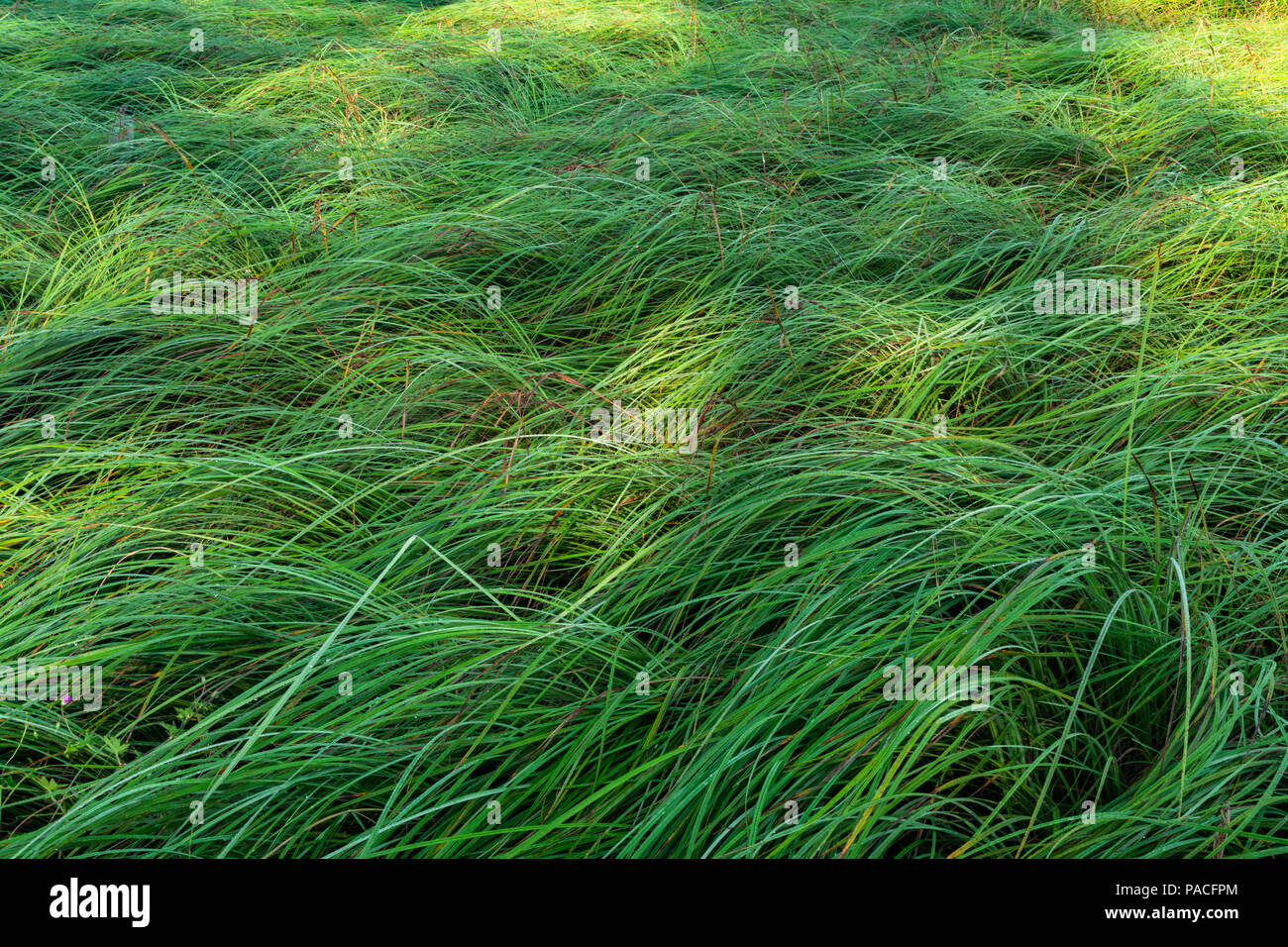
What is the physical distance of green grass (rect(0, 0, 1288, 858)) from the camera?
54.0 inches

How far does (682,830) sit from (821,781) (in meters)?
0.20

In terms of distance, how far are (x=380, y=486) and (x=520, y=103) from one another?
2.48m

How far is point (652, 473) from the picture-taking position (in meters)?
1.93

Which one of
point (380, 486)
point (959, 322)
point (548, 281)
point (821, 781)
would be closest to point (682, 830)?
point (821, 781)

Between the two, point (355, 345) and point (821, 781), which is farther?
point (355, 345)

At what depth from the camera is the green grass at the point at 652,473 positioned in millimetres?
1371

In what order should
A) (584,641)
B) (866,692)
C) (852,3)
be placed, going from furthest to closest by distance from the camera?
1. (852,3)
2. (584,641)
3. (866,692)

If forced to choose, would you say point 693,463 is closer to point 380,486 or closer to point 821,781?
point 380,486

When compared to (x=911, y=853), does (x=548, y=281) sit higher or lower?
higher

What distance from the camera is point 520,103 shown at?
12.8ft

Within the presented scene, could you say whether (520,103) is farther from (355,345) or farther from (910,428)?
(910,428)

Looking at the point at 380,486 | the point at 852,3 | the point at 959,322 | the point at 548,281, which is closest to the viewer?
the point at 380,486

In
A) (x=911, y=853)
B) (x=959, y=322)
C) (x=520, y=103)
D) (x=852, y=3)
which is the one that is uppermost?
(x=852, y=3)
